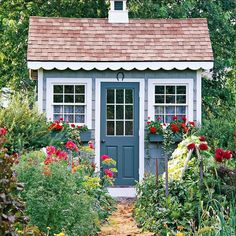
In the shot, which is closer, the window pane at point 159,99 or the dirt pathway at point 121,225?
the dirt pathway at point 121,225

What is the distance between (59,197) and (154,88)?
7465 millimetres

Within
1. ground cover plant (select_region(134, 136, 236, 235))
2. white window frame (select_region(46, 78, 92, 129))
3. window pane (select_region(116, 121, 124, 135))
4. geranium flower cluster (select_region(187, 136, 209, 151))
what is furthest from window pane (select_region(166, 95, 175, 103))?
geranium flower cluster (select_region(187, 136, 209, 151))

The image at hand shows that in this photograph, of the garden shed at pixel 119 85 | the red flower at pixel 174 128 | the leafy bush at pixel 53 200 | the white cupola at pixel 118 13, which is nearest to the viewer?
the leafy bush at pixel 53 200

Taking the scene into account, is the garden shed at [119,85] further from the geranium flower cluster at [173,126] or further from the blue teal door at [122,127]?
the geranium flower cluster at [173,126]

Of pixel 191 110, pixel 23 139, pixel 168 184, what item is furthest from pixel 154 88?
pixel 168 184

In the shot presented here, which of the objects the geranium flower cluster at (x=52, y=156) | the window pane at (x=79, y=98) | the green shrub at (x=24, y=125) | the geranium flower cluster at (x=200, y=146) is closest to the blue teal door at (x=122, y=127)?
the window pane at (x=79, y=98)

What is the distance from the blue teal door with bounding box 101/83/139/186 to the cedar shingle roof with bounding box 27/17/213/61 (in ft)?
2.24

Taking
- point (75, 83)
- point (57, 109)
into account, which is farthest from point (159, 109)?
point (57, 109)

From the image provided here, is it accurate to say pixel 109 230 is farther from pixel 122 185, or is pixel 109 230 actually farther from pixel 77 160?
pixel 122 185

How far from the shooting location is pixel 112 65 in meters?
15.4

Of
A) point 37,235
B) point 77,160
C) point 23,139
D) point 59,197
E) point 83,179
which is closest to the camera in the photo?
point 37,235

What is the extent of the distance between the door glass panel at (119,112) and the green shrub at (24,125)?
163 centimetres

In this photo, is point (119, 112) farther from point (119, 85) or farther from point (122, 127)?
point (119, 85)

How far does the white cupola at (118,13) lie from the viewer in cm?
1655
